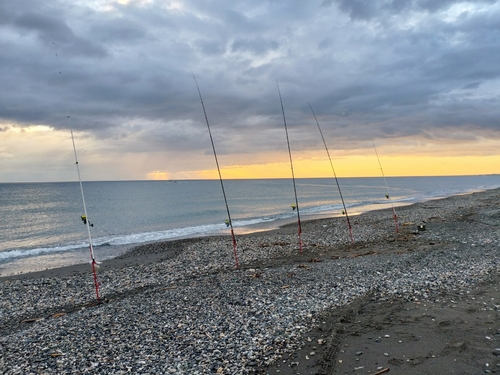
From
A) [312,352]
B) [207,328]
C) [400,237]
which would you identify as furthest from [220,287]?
[400,237]

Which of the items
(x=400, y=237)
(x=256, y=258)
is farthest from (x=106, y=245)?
(x=400, y=237)

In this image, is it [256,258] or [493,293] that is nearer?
[493,293]

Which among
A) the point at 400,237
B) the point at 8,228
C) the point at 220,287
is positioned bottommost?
the point at 400,237

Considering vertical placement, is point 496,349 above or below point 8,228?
below

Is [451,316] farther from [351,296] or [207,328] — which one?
[207,328]

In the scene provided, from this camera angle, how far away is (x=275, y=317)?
27.6ft

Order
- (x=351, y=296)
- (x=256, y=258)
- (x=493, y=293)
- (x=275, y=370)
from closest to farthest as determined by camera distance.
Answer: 1. (x=275, y=370)
2. (x=493, y=293)
3. (x=351, y=296)
4. (x=256, y=258)

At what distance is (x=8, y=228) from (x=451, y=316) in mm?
44970

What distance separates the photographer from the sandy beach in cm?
642

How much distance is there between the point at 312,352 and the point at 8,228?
142 ft

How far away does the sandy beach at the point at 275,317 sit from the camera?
642cm

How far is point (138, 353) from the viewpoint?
705 centimetres

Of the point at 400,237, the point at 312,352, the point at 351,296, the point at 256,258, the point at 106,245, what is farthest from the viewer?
the point at 106,245

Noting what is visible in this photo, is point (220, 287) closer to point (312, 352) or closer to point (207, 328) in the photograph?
point (207, 328)
